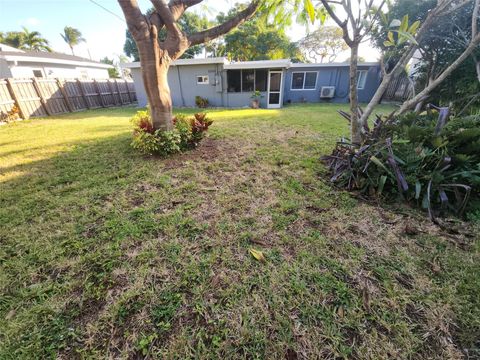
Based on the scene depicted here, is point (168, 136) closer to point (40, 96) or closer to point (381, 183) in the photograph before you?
point (381, 183)

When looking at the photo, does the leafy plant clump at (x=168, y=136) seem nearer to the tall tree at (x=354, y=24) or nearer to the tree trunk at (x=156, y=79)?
the tree trunk at (x=156, y=79)

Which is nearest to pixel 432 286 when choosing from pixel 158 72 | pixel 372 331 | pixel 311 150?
pixel 372 331

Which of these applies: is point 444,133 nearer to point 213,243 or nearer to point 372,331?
point 372,331

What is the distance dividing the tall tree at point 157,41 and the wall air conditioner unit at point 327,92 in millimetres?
9863

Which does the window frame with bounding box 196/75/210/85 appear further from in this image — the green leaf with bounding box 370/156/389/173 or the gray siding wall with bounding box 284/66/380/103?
the green leaf with bounding box 370/156/389/173

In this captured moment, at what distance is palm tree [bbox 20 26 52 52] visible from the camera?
24.2 metres

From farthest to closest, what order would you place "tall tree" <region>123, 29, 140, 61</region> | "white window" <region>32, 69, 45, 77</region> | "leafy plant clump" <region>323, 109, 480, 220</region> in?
"tall tree" <region>123, 29, 140, 61</region> → "white window" <region>32, 69, 45, 77</region> → "leafy plant clump" <region>323, 109, 480, 220</region>

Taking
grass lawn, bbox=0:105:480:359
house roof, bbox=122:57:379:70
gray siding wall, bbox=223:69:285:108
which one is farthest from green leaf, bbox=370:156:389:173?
gray siding wall, bbox=223:69:285:108

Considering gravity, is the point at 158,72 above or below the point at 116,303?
above

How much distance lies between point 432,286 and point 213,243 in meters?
1.72

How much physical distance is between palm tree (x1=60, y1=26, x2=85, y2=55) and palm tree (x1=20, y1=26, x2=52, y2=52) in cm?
596

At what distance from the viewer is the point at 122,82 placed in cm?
1352

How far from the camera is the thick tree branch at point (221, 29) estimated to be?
4.05 m

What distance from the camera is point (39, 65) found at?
46.7 ft
